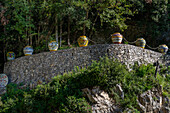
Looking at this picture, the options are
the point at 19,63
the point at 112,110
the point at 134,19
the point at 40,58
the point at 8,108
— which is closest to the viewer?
the point at 112,110

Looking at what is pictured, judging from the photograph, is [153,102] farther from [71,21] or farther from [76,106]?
[71,21]

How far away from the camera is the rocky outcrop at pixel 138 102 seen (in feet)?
21.0

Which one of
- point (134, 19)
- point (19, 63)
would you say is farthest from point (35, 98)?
point (134, 19)

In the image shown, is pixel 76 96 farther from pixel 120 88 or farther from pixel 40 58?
pixel 40 58

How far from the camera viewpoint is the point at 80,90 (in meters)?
6.84

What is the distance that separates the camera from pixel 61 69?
893 cm

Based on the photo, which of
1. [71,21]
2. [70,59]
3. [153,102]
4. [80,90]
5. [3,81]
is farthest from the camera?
[71,21]

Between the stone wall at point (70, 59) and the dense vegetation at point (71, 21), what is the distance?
2.68 m

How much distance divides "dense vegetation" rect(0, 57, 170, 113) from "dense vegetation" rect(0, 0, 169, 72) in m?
5.57

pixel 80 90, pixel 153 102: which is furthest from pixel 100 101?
pixel 153 102

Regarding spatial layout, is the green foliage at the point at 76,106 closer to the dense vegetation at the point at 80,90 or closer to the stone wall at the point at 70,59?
the dense vegetation at the point at 80,90

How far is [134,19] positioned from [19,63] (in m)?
10.0

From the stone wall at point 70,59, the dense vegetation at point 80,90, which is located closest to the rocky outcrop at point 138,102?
the dense vegetation at point 80,90

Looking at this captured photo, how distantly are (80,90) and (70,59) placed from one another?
8.00ft
